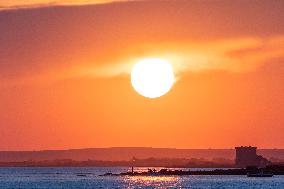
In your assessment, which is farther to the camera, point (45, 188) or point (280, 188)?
point (45, 188)

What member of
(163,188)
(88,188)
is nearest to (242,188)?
(163,188)

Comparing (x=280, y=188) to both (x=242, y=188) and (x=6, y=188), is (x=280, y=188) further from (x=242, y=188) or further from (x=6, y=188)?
(x=6, y=188)

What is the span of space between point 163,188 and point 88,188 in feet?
49.1

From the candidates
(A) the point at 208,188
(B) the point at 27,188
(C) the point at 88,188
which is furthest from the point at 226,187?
(B) the point at 27,188

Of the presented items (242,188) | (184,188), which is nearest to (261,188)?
(242,188)

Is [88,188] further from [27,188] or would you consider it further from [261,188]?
[261,188]

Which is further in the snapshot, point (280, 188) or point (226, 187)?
point (226, 187)

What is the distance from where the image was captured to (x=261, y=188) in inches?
6531

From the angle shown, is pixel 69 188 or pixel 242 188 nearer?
pixel 242 188

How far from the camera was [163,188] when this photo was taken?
17238 cm

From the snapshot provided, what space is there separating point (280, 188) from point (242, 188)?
9032 millimetres

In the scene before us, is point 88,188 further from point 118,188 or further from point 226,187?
point 226,187

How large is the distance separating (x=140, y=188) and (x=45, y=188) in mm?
19768

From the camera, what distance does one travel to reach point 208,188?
17100 centimetres
